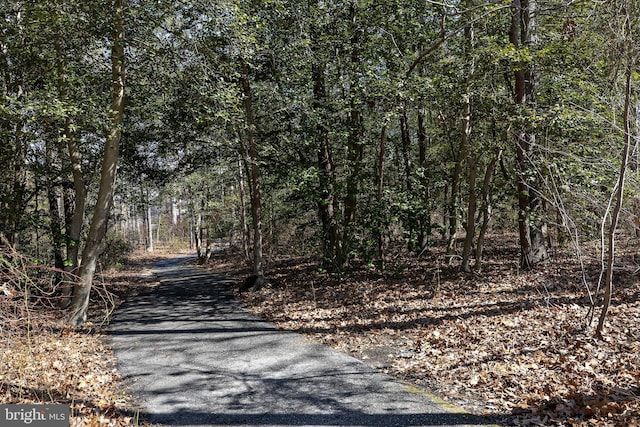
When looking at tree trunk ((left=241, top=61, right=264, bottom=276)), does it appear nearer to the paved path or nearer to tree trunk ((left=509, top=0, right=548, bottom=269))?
the paved path

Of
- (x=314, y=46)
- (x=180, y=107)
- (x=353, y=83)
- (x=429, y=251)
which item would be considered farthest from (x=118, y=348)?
(x=429, y=251)

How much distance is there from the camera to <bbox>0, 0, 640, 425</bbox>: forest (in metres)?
7.12

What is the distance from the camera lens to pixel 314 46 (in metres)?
10.7

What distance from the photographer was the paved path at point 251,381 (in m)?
4.79

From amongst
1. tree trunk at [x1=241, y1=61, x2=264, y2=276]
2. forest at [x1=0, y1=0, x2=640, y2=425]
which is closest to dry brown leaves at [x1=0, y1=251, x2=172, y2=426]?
forest at [x1=0, y1=0, x2=640, y2=425]

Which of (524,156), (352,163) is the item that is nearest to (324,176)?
(352,163)

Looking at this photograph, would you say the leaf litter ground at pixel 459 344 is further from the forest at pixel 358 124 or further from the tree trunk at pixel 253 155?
the tree trunk at pixel 253 155

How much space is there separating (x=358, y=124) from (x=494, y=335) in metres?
7.16

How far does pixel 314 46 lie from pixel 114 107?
17.6 ft

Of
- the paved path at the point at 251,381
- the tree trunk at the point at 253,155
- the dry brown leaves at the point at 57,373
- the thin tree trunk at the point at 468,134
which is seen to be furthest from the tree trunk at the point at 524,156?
the dry brown leaves at the point at 57,373

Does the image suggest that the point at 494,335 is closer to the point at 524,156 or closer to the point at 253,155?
the point at 524,156

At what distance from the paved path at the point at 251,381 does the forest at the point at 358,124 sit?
2.73ft

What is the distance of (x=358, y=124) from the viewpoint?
38.3ft

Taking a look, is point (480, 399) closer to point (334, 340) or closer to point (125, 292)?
point (334, 340)
